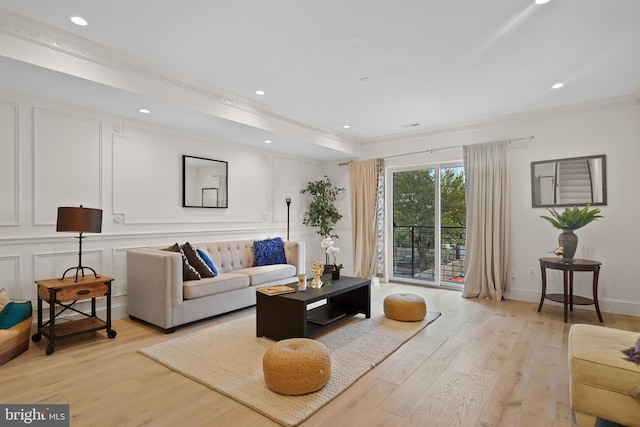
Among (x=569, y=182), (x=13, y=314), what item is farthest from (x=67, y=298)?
(x=569, y=182)

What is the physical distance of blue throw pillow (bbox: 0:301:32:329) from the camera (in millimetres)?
2674

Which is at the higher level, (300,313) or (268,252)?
(268,252)

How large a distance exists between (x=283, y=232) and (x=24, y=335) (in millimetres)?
3737

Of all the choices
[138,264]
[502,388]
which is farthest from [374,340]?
[138,264]

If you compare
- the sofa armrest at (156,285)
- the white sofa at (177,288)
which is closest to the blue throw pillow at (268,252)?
the white sofa at (177,288)

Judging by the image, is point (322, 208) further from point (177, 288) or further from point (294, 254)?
point (177, 288)

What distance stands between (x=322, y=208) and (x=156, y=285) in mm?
3481

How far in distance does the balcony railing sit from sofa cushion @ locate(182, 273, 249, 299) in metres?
2.99

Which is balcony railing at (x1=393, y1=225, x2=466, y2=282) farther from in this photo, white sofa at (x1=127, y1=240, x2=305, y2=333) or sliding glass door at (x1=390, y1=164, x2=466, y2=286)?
white sofa at (x1=127, y1=240, x2=305, y2=333)

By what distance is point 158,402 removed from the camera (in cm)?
210

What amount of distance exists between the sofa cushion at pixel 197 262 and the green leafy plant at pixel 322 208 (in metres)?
2.73

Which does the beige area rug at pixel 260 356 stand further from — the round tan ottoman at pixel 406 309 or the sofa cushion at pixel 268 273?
the sofa cushion at pixel 268 273

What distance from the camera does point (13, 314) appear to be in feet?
8.98

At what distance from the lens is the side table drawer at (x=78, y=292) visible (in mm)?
2891
